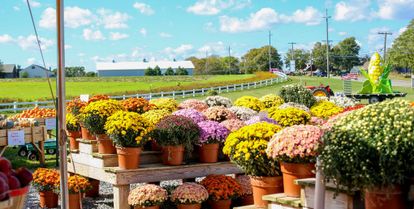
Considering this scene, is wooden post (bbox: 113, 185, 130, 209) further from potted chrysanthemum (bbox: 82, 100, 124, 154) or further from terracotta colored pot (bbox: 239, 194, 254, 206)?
terracotta colored pot (bbox: 239, 194, 254, 206)

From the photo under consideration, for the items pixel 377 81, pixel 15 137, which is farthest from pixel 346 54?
pixel 15 137

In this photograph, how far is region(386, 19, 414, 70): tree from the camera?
7019 cm

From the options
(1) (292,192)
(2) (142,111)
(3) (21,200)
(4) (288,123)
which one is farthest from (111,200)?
(3) (21,200)

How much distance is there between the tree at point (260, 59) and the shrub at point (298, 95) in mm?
85138

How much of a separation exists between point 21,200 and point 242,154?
401 centimetres

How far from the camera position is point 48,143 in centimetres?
1449

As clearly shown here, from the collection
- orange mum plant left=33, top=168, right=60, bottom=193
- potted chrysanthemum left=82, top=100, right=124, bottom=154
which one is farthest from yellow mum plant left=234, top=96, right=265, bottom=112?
orange mum plant left=33, top=168, right=60, bottom=193

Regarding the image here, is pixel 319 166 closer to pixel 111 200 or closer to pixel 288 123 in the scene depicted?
pixel 288 123

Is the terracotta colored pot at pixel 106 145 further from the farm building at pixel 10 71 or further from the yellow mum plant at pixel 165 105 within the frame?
the farm building at pixel 10 71

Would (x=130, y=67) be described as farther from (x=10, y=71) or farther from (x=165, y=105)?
(x=165, y=105)

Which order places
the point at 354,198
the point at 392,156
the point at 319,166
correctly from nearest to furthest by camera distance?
the point at 392,156 < the point at 319,166 < the point at 354,198

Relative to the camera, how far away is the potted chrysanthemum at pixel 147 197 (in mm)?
7258

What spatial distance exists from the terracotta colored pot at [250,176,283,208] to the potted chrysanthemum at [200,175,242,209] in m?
1.79

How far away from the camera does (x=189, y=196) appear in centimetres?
739
